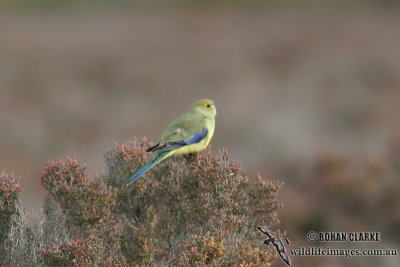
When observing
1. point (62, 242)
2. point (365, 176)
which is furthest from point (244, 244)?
point (365, 176)

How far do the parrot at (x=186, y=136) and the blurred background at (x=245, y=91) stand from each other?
389 centimetres

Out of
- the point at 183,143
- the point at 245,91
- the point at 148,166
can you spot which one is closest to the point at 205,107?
the point at 183,143

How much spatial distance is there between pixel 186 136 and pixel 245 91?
26011mm

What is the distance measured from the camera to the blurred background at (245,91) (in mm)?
17719

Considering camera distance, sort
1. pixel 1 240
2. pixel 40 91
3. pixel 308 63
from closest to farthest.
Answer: pixel 1 240 → pixel 40 91 → pixel 308 63

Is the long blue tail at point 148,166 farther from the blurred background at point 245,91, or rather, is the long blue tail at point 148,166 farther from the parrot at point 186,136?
the blurred background at point 245,91

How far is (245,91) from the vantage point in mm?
35062

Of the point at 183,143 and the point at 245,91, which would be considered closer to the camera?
the point at 183,143

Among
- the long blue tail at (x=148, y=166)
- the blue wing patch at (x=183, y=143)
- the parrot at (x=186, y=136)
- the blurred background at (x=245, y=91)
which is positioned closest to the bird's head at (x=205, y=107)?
the parrot at (x=186, y=136)

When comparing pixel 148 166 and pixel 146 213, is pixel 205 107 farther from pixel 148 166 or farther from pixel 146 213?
pixel 146 213

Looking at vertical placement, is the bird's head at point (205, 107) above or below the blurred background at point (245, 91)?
below

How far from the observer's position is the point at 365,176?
17.5 m

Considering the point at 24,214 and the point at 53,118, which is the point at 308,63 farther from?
the point at 24,214

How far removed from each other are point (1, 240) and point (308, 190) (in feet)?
34.5
